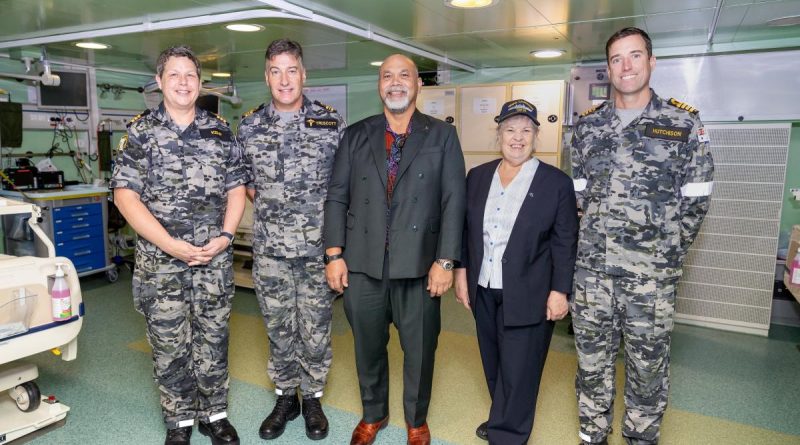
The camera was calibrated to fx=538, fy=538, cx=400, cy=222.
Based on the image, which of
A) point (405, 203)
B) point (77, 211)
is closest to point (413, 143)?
point (405, 203)

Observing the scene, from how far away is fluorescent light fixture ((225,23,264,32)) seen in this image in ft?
12.6

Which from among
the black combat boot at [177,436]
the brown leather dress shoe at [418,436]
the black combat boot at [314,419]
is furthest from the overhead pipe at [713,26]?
the black combat boot at [177,436]

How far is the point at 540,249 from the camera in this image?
87.5 inches

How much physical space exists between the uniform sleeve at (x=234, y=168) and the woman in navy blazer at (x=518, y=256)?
1.06m

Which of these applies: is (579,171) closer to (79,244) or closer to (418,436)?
(418,436)

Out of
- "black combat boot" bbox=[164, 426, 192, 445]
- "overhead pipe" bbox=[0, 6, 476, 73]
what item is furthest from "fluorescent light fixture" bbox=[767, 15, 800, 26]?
"black combat boot" bbox=[164, 426, 192, 445]

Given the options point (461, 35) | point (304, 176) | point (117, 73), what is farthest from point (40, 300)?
point (117, 73)

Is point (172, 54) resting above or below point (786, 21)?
below

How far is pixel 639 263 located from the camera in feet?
7.11

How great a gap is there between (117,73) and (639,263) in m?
6.58

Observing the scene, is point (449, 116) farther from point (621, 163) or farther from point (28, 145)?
point (28, 145)

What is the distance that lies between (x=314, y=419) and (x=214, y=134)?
1448mm

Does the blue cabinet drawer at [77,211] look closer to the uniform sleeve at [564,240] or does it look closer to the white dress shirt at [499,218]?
the white dress shirt at [499,218]

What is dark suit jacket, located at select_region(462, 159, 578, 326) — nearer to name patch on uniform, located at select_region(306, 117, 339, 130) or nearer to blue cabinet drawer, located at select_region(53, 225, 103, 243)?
name patch on uniform, located at select_region(306, 117, 339, 130)
